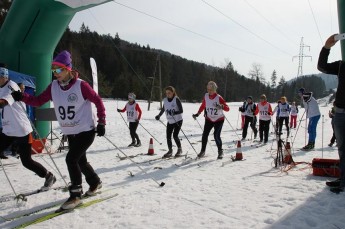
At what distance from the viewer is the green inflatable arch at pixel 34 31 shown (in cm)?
904

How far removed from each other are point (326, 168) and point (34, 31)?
869cm

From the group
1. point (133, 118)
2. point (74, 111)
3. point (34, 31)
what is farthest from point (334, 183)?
point (34, 31)

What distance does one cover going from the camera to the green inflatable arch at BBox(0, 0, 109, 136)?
29.7ft

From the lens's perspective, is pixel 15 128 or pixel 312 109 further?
pixel 312 109

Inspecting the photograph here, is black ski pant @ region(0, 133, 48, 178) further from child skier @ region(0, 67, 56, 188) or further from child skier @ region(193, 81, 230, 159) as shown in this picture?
child skier @ region(193, 81, 230, 159)

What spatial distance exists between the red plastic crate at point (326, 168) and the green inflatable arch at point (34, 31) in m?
7.53

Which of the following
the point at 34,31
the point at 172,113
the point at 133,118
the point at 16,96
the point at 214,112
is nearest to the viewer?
the point at 16,96

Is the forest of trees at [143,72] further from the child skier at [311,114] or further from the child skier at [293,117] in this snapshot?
the child skier at [311,114]

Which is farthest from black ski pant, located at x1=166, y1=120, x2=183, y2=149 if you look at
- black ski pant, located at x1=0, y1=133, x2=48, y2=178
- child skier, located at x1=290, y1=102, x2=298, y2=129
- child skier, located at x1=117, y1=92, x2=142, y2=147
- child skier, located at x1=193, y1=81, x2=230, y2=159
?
child skier, located at x1=290, y1=102, x2=298, y2=129

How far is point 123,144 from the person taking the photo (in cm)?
1182

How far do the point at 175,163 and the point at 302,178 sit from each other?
3.03m

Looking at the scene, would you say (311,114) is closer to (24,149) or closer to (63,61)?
(63,61)

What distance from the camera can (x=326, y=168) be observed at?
5781 millimetres

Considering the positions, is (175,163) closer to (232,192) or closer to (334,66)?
(232,192)
